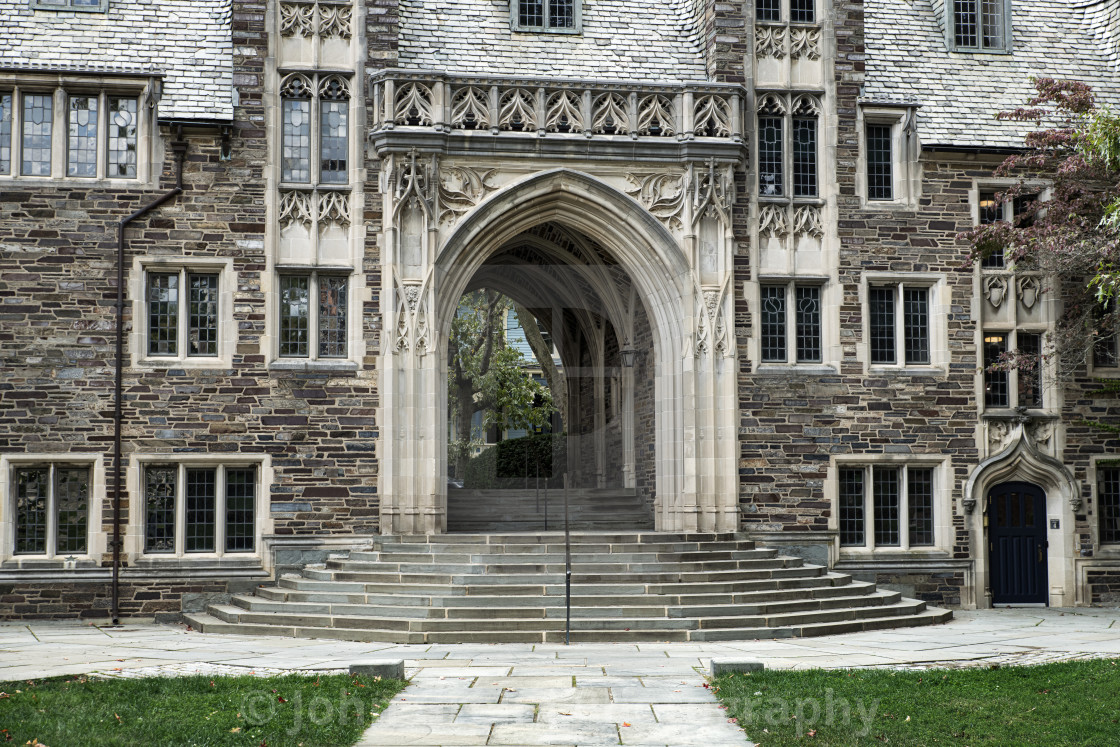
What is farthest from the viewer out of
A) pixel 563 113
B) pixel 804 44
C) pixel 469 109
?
pixel 804 44

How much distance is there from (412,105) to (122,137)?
183 inches

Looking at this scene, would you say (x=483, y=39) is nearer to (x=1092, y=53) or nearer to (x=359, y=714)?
(x=1092, y=53)

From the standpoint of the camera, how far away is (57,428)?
1800 cm

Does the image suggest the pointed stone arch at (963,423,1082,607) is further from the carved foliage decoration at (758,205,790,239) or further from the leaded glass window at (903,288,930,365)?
the carved foliage decoration at (758,205,790,239)

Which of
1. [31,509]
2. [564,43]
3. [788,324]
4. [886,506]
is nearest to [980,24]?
[788,324]

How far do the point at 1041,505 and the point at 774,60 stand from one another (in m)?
9.01

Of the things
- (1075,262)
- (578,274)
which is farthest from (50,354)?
(1075,262)

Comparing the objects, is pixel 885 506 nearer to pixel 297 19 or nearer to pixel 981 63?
pixel 981 63

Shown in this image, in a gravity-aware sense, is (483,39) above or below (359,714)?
above

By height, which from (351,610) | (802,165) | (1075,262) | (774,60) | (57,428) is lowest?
(351,610)

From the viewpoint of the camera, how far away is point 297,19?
19172 mm

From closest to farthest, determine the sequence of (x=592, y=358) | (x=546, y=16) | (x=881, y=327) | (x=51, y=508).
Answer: (x=51, y=508) < (x=881, y=327) < (x=546, y=16) < (x=592, y=358)

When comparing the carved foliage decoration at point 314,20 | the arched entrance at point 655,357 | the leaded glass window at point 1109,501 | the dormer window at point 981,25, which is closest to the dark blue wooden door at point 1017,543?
the leaded glass window at point 1109,501

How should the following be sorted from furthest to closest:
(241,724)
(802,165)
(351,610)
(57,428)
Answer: (802,165) < (57,428) < (351,610) < (241,724)
